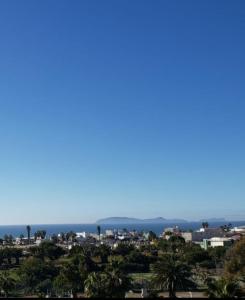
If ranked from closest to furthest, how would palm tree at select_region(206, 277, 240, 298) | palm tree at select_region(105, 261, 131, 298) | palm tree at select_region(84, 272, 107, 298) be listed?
palm tree at select_region(206, 277, 240, 298), palm tree at select_region(84, 272, 107, 298), palm tree at select_region(105, 261, 131, 298)

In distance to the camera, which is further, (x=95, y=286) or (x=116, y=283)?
(x=116, y=283)

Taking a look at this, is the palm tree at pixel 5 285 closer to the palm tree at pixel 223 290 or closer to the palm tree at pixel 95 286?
the palm tree at pixel 95 286

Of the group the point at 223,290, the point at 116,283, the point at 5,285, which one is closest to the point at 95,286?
the point at 116,283

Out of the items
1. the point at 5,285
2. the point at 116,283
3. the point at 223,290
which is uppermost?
the point at 223,290

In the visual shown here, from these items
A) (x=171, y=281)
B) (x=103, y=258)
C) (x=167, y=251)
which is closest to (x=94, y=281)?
(x=171, y=281)

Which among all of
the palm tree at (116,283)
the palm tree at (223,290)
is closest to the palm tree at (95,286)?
the palm tree at (116,283)

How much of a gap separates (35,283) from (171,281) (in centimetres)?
2474

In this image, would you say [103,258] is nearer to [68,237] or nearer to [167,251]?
[167,251]

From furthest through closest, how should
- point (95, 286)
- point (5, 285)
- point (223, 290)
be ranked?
point (5, 285) < point (95, 286) < point (223, 290)

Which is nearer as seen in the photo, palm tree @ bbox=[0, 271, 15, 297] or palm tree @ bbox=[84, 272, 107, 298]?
palm tree @ bbox=[84, 272, 107, 298]

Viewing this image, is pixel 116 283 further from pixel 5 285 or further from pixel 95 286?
pixel 5 285

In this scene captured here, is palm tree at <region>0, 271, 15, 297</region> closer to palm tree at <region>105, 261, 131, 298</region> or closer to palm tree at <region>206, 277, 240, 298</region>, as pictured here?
palm tree at <region>105, 261, 131, 298</region>

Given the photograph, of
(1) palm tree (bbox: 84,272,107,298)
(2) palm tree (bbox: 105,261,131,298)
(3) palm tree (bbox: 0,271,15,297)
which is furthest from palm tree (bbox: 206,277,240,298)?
(3) palm tree (bbox: 0,271,15,297)

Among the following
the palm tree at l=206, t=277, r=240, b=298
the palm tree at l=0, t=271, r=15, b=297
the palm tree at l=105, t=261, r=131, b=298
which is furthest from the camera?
the palm tree at l=0, t=271, r=15, b=297
